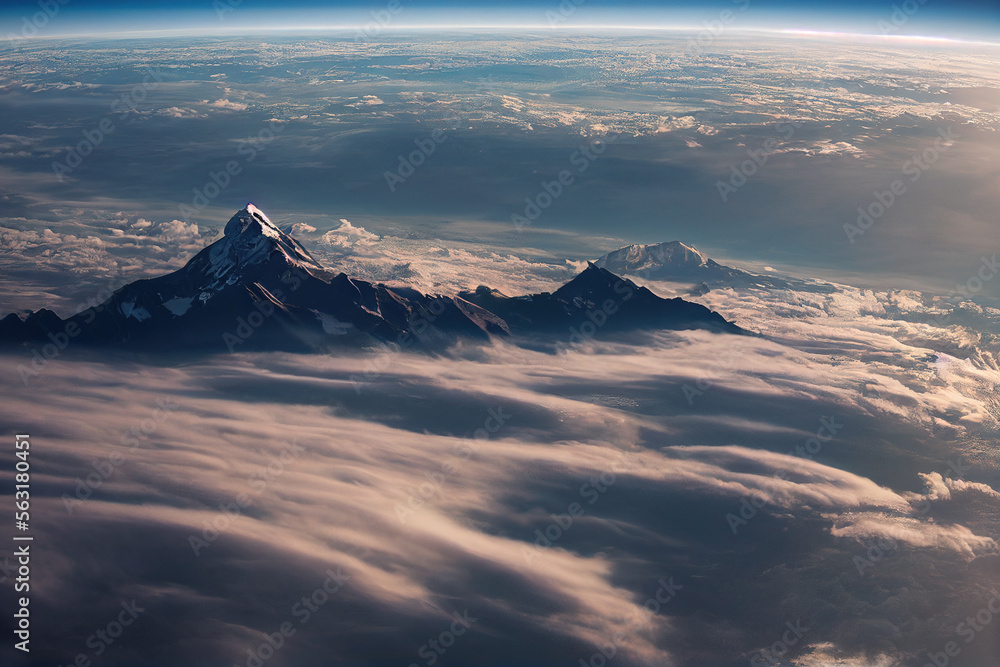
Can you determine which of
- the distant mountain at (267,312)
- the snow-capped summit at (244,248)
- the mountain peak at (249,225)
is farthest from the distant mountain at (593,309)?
the mountain peak at (249,225)

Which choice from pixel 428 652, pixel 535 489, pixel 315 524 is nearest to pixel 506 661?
pixel 428 652

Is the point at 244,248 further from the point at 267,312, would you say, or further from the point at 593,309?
the point at 593,309

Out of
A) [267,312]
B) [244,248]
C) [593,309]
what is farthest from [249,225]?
[593,309]

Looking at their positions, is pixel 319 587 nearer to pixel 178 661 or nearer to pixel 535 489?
pixel 178 661

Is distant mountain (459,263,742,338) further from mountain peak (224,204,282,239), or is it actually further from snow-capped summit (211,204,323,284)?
mountain peak (224,204,282,239)

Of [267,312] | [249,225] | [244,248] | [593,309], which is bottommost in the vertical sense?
[593,309]

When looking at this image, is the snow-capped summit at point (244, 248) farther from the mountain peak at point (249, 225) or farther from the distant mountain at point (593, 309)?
the distant mountain at point (593, 309)

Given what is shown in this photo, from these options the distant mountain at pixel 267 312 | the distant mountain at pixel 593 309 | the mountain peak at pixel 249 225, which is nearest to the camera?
the distant mountain at pixel 267 312

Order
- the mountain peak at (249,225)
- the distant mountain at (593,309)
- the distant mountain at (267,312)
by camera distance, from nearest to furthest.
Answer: the distant mountain at (267,312) → the mountain peak at (249,225) → the distant mountain at (593,309)
